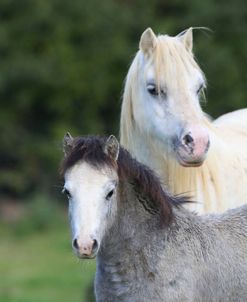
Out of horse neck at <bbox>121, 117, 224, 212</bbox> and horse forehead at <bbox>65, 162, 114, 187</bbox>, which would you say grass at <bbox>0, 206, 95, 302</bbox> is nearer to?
horse neck at <bbox>121, 117, 224, 212</bbox>

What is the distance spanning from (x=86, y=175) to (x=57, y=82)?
20.6 m

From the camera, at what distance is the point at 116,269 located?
695 cm

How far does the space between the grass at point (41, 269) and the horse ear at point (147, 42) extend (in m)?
3.81

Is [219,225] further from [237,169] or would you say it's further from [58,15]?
[58,15]

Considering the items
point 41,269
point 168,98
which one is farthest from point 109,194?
point 41,269

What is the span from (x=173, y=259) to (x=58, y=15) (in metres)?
21.9

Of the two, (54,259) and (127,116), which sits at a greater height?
(54,259)

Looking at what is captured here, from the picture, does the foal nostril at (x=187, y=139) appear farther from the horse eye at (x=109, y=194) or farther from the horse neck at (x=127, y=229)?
the horse eye at (x=109, y=194)

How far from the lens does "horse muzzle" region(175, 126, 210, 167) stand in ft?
24.7

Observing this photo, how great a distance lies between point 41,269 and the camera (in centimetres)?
1897

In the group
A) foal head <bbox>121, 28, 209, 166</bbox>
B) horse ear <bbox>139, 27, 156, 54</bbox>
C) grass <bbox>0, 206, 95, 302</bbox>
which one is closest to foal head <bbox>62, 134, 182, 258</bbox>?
foal head <bbox>121, 28, 209, 166</bbox>

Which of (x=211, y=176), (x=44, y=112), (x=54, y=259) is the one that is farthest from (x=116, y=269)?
(x=44, y=112)

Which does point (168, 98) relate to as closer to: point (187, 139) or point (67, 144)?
point (187, 139)

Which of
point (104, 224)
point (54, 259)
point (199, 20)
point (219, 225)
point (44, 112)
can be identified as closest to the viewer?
point (104, 224)
